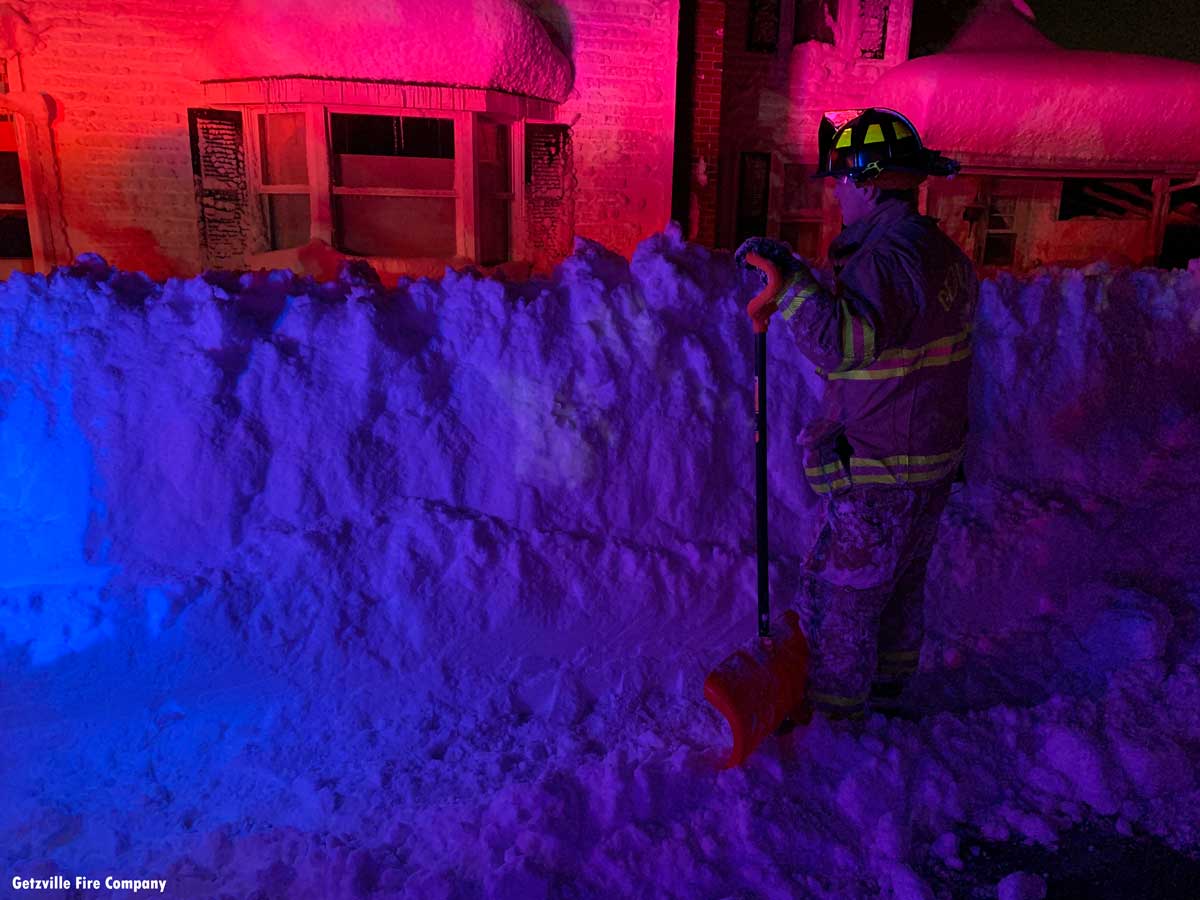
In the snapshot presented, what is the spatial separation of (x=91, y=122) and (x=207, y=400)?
671 centimetres

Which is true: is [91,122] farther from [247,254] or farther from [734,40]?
[734,40]

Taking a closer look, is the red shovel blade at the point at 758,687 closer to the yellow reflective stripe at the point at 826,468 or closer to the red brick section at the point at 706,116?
the yellow reflective stripe at the point at 826,468

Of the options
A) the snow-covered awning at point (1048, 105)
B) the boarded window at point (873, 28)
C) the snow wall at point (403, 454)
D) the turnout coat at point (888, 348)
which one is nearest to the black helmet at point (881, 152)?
the turnout coat at point (888, 348)

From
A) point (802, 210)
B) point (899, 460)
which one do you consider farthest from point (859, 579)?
point (802, 210)

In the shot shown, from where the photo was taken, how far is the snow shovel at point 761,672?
2.81m

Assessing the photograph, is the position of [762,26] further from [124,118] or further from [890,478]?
[890,478]

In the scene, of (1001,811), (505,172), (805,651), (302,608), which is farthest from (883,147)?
(505,172)

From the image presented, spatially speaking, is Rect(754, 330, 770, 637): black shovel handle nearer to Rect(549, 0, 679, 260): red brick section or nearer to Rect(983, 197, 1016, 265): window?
Rect(549, 0, 679, 260): red brick section

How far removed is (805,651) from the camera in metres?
3.16

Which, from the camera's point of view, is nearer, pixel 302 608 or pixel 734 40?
pixel 302 608

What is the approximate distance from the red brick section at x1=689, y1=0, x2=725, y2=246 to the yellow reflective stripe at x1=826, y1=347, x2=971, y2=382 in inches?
322

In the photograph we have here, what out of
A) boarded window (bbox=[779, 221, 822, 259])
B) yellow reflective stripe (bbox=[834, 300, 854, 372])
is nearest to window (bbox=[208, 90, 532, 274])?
boarded window (bbox=[779, 221, 822, 259])

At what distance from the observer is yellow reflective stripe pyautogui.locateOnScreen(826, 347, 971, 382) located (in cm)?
281

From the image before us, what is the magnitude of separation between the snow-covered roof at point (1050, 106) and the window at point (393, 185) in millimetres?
6053
